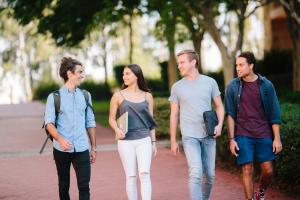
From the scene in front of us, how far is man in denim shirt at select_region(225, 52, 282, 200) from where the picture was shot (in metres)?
6.30

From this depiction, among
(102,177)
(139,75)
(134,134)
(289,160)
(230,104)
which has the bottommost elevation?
(102,177)

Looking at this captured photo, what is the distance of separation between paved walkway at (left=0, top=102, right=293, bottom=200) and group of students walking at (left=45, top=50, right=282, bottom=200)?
1.68 meters

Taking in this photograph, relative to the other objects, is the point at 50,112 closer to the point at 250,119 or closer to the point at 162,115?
the point at 250,119

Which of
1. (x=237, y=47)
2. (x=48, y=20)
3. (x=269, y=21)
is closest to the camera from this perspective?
(x=237, y=47)

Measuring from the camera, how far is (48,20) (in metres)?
23.2

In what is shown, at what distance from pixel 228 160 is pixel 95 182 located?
250cm

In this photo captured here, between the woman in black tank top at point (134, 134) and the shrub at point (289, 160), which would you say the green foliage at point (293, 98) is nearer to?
the shrub at point (289, 160)

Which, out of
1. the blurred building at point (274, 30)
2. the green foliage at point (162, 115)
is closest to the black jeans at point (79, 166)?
the green foliage at point (162, 115)

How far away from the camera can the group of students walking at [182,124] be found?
580 centimetres

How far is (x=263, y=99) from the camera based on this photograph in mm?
6281

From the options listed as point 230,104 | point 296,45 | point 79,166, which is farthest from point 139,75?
point 296,45

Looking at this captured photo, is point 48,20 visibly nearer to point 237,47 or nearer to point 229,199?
point 237,47

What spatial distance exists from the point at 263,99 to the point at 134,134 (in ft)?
4.73

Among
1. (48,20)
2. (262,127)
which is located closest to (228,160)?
(262,127)
